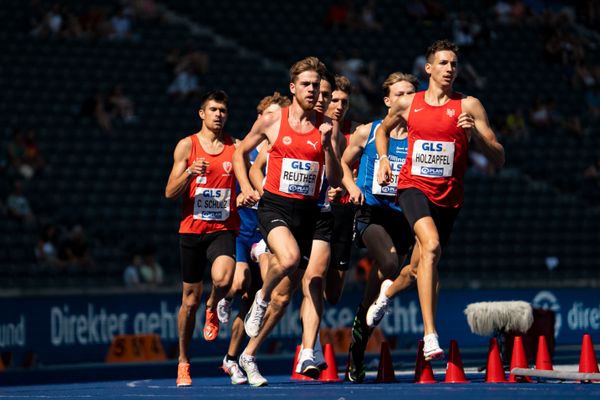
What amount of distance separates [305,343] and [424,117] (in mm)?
2065

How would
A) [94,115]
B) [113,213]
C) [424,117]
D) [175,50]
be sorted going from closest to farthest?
[424,117], [113,213], [94,115], [175,50]

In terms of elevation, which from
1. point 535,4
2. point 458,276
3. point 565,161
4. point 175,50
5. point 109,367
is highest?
point 535,4

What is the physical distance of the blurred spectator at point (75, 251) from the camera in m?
20.0

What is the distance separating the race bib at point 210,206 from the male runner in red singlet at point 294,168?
3.06 feet

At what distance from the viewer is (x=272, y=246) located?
35.2 feet

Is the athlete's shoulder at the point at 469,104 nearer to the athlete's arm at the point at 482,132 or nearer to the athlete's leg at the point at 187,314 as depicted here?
the athlete's arm at the point at 482,132

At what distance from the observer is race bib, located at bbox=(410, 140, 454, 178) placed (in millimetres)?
10500

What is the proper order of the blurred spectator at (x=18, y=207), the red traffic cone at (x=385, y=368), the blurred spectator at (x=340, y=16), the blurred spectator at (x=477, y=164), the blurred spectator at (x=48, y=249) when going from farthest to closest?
the blurred spectator at (x=340, y=16)
the blurred spectator at (x=477, y=164)
the blurred spectator at (x=18, y=207)
the blurred spectator at (x=48, y=249)
the red traffic cone at (x=385, y=368)

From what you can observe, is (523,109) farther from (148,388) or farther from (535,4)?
(148,388)

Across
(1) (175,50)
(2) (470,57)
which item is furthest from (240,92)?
(2) (470,57)

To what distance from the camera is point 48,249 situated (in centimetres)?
1997

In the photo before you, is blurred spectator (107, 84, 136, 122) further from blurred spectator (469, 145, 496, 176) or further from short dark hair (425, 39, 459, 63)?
short dark hair (425, 39, 459, 63)

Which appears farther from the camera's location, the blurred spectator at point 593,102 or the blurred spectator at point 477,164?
the blurred spectator at point 593,102

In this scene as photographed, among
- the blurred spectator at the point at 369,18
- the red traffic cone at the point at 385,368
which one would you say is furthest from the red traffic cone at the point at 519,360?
the blurred spectator at the point at 369,18
